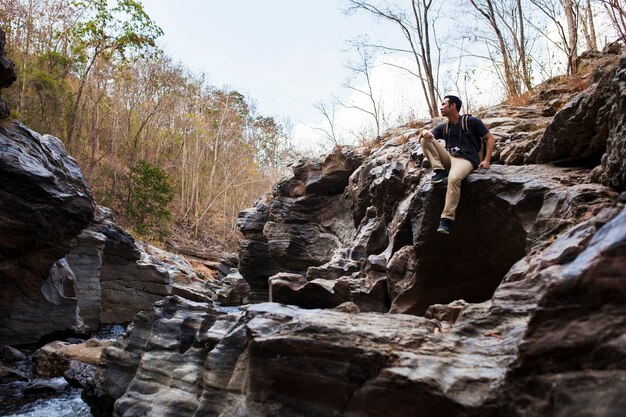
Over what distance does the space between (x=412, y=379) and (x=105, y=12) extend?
25.8 m

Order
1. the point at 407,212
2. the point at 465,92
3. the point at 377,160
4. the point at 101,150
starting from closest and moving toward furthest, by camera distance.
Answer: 1. the point at 407,212
2. the point at 377,160
3. the point at 465,92
4. the point at 101,150

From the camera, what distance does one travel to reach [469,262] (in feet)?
23.4

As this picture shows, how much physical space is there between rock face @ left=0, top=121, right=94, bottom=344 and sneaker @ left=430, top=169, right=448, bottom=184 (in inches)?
327

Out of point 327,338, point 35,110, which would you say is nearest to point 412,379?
point 327,338

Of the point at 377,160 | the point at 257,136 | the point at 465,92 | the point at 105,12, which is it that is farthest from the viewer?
the point at 257,136

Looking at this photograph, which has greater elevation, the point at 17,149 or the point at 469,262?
the point at 17,149

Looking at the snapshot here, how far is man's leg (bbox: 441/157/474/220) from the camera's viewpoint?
6.48m

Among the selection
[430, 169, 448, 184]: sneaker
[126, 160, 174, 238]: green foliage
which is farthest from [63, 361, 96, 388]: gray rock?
[126, 160, 174, 238]: green foliage

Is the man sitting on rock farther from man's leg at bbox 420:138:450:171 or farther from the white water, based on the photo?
the white water

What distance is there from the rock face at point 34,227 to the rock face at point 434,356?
18.7 feet

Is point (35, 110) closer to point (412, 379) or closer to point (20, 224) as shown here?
point (20, 224)

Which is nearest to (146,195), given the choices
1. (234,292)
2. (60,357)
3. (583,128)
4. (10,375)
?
(234,292)

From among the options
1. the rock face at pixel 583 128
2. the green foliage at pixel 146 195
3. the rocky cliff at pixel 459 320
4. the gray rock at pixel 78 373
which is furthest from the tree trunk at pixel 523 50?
the green foliage at pixel 146 195

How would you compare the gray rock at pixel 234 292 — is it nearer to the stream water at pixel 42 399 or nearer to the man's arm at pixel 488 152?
the stream water at pixel 42 399
